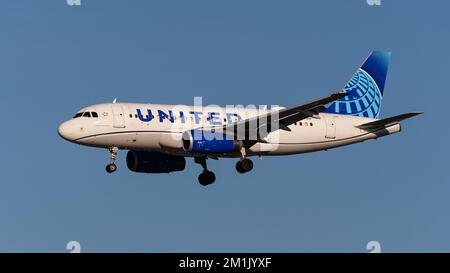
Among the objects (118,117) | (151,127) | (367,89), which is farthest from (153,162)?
(367,89)

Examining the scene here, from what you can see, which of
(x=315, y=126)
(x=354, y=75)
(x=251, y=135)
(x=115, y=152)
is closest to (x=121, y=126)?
(x=115, y=152)

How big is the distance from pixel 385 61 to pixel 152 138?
21.5 m

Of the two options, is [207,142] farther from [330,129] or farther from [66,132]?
[330,129]

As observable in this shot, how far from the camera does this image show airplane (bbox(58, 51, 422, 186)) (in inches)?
2450

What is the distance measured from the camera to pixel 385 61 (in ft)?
253

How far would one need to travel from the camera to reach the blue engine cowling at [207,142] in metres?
61.9

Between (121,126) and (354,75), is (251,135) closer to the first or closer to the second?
(121,126)

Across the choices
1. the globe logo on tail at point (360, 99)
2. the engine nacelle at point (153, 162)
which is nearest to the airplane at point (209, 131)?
the engine nacelle at point (153, 162)

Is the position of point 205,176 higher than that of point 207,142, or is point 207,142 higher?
point 205,176

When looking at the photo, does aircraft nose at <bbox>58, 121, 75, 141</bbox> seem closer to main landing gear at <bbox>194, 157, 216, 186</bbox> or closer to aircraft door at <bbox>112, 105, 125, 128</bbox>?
aircraft door at <bbox>112, 105, 125, 128</bbox>

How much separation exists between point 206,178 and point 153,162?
3387 millimetres

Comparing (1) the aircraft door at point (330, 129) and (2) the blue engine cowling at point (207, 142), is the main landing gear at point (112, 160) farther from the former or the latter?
(1) the aircraft door at point (330, 129)

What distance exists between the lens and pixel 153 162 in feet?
222

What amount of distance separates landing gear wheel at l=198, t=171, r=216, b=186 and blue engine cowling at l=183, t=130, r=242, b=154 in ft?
16.5
